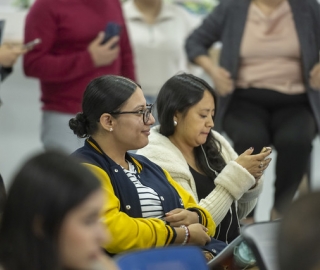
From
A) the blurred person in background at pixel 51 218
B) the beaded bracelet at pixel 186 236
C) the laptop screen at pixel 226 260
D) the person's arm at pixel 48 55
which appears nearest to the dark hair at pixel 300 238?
the blurred person in background at pixel 51 218

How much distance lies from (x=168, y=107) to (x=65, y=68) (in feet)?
3.09

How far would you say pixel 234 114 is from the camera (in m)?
3.76

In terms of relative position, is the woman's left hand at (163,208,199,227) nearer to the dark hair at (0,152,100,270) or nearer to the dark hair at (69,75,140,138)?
the dark hair at (69,75,140,138)

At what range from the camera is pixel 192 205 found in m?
2.60

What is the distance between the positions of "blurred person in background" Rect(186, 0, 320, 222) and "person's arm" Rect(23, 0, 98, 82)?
70 centimetres

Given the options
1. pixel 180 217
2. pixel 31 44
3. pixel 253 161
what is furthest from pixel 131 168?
pixel 31 44

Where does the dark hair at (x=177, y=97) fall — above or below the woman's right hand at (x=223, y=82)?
above

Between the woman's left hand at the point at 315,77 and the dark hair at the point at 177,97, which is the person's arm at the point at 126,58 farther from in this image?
the dark hair at the point at 177,97

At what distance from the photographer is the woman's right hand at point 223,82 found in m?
3.74

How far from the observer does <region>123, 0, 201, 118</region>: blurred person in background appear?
4.31 m

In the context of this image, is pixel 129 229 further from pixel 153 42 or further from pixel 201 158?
pixel 153 42

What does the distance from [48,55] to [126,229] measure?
62.5 inches

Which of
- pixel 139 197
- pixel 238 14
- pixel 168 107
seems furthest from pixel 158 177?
pixel 238 14

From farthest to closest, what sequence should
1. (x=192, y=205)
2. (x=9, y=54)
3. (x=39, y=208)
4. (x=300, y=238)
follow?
(x=9, y=54) < (x=192, y=205) < (x=39, y=208) < (x=300, y=238)
